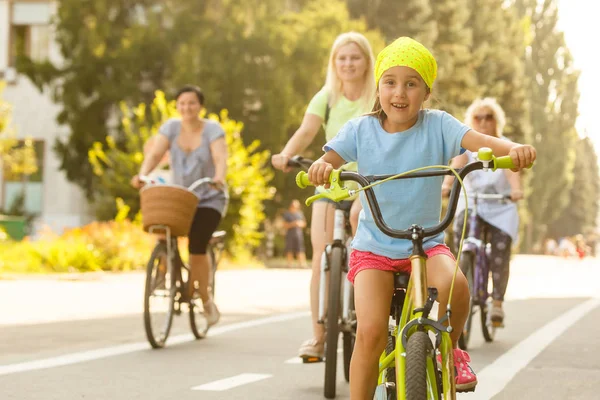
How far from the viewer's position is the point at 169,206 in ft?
28.5

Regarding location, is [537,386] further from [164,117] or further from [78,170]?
[78,170]

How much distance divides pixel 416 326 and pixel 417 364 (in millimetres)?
193

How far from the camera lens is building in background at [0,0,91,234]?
1361 inches

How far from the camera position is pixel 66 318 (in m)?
11.2

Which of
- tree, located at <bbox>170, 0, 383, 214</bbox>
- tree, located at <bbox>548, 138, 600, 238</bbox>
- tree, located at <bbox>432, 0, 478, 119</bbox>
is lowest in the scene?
tree, located at <bbox>548, 138, 600, 238</bbox>

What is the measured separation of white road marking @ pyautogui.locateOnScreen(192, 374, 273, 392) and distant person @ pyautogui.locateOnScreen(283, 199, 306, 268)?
18.6 meters

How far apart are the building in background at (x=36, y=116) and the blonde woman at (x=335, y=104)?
27.7 meters

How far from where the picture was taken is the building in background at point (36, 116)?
3456 centimetres

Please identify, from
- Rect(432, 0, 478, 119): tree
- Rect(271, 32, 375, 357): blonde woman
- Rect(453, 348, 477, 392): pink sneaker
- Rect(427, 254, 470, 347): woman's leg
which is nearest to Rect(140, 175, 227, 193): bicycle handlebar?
Rect(271, 32, 375, 357): blonde woman

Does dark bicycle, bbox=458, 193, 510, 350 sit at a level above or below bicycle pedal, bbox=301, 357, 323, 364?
above

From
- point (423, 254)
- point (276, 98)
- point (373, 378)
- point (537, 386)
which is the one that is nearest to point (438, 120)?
point (423, 254)

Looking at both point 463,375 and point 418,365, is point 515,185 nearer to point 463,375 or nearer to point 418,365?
point 463,375

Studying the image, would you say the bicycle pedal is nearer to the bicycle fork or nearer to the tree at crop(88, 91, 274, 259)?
the bicycle fork

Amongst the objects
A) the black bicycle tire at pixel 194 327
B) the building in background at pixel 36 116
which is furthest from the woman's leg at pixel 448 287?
the building in background at pixel 36 116
